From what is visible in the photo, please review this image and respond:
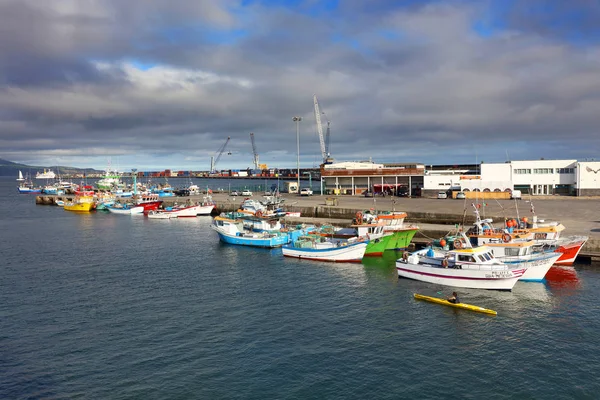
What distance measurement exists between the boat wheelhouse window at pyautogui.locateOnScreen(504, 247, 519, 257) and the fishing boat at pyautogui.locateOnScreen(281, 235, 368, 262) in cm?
1541

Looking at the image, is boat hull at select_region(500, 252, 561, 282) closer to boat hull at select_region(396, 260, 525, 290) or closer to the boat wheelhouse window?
the boat wheelhouse window

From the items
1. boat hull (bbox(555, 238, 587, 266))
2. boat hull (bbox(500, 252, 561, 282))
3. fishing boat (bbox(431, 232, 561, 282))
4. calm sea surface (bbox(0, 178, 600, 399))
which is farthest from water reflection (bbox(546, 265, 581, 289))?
fishing boat (bbox(431, 232, 561, 282))

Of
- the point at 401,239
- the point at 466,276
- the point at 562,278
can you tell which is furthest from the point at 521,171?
the point at 466,276

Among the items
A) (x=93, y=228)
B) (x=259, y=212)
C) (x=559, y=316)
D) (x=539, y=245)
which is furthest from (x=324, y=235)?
(x=93, y=228)

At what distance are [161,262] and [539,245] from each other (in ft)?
141

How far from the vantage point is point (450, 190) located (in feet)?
336

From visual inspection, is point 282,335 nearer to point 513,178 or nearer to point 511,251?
point 511,251

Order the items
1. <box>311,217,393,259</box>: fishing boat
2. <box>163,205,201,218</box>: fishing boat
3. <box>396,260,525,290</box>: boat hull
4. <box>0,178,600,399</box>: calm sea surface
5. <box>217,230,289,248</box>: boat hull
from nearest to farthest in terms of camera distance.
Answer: <box>0,178,600,399</box>: calm sea surface → <box>396,260,525,290</box>: boat hull → <box>311,217,393,259</box>: fishing boat → <box>217,230,289,248</box>: boat hull → <box>163,205,201,218</box>: fishing boat

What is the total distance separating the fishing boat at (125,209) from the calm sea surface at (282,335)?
207ft

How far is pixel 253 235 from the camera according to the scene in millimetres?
65438

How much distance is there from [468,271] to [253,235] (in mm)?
33350

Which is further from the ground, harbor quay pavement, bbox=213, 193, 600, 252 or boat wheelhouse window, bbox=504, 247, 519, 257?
harbor quay pavement, bbox=213, 193, 600, 252

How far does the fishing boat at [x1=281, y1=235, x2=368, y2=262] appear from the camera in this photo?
52.9 m

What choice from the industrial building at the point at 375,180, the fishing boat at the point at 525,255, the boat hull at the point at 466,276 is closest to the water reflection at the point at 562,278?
the fishing boat at the point at 525,255
